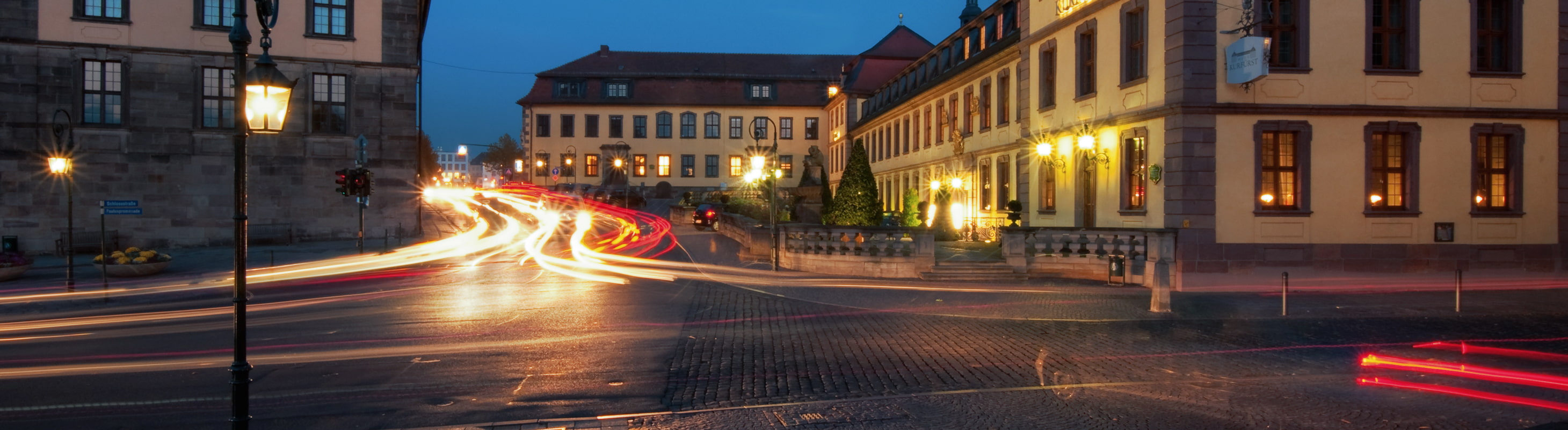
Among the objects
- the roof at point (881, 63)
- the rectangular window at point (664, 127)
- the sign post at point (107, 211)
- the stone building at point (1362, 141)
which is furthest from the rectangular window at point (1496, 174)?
the rectangular window at point (664, 127)

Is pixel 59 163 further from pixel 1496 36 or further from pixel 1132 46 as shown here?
pixel 1496 36

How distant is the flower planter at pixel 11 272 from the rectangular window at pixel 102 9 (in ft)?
43.9

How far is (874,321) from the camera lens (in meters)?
14.1

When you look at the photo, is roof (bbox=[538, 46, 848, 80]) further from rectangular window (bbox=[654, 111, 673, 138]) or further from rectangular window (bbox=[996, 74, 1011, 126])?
rectangular window (bbox=[996, 74, 1011, 126])

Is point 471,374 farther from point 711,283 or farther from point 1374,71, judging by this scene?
point 1374,71

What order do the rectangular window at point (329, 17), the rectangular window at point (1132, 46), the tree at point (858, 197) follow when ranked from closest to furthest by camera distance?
the rectangular window at point (1132, 46) < the tree at point (858, 197) < the rectangular window at point (329, 17)

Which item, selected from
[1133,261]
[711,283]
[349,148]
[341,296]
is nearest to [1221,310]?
[1133,261]

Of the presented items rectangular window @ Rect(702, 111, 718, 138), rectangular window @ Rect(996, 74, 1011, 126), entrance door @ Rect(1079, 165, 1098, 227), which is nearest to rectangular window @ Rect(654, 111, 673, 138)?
rectangular window @ Rect(702, 111, 718, 138)

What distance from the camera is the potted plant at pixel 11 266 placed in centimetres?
2198

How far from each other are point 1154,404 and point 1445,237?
54.6 ft

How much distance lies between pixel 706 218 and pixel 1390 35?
32.0 metres

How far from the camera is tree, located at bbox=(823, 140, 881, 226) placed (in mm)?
28469

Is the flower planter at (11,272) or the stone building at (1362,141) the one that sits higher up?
the stone building at (1362,141)

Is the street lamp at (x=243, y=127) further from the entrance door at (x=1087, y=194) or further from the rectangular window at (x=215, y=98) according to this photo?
the rectangular window at (x=215, y=98)
